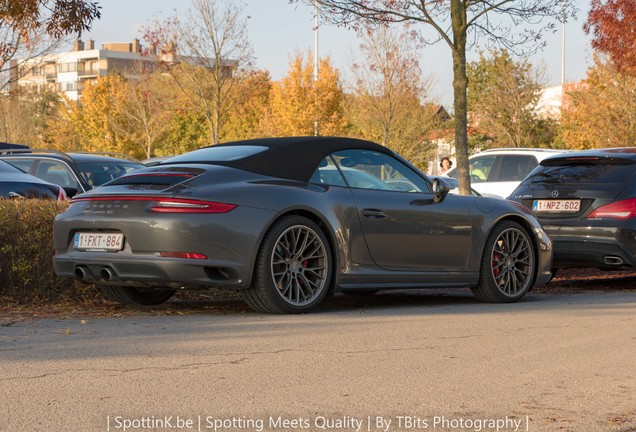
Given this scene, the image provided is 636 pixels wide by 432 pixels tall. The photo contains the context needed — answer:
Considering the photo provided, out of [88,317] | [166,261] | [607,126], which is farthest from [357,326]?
[607,126]

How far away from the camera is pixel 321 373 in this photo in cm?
592

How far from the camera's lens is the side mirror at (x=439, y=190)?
9539 millimetres

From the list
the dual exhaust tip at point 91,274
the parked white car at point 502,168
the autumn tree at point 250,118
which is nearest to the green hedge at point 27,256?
the dual exhaust tip at point 91,274

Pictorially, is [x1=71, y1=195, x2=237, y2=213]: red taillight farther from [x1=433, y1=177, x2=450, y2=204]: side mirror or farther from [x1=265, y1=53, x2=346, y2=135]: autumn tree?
[x1=265, y1=53, x2=346, y2=135]: autumn tree

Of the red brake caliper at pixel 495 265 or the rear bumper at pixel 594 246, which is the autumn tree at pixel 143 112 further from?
the red brake caliper at pixel 495 265

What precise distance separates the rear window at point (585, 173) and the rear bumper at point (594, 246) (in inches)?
22.2

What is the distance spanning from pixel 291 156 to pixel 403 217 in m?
1.13

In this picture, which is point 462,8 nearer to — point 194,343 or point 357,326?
point 357,326

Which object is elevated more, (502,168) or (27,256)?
(502,168)

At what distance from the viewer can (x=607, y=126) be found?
4675 cm

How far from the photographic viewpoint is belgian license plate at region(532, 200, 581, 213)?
38.9 feet

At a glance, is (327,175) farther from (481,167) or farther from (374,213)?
(481,167)

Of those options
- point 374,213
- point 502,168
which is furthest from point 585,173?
point 502,168

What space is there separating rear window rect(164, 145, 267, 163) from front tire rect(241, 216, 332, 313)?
2.59 feet
